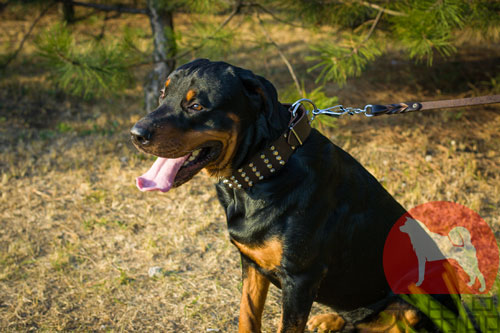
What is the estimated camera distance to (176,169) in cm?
224

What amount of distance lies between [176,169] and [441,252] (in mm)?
1871

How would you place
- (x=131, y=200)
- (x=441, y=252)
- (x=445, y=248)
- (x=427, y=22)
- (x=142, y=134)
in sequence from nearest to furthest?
(x=142, y=134)
(x=441, y=252)
(x=445, y=248)
(x=427, y=22)
(x=131, y=200)

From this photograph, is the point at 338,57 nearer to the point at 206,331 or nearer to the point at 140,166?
the point at 140,166

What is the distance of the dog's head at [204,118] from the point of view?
2.08 metres

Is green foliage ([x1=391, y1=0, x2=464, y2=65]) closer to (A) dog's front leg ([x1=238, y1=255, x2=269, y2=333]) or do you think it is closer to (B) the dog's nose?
(A) dog's front leg ([x1=238, y1=255, x2=269, y2=333])

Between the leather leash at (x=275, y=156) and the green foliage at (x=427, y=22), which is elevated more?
the leather leash at (x=275, y=156)

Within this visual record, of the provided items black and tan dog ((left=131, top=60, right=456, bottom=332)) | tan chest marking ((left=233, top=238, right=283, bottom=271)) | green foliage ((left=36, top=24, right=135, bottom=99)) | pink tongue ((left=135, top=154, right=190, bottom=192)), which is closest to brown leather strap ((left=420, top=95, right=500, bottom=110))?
black and tan dog ((left=131, top=60, right=456, bottom=332))

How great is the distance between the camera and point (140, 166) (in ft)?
16.2

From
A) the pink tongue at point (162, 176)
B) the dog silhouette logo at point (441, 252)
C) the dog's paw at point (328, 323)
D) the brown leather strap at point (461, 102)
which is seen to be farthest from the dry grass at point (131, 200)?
the brown leather strap at point (461, 102)

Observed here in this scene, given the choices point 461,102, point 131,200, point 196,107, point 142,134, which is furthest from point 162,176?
point 131,200

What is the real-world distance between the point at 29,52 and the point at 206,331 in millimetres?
6822

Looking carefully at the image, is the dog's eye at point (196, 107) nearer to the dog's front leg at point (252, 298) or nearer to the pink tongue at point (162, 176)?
the pink tongue at point (162, 176)

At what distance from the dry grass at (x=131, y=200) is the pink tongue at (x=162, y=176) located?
114 cm

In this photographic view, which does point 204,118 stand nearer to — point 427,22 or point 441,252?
point 441,252
